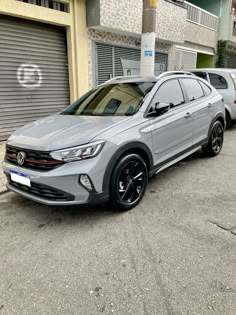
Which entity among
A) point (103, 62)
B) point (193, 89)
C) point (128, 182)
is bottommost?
point (128, 182)

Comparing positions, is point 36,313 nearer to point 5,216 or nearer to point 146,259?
point 146,259

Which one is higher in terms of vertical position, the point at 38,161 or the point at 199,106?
the point at 199,106

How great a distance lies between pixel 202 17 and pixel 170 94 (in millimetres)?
12528

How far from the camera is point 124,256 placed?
8.49 ft

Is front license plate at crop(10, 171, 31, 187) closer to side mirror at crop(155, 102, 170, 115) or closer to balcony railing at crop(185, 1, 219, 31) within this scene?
side mirror at crop(155, 102, 170, 115)

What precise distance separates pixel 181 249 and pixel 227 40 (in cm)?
1683

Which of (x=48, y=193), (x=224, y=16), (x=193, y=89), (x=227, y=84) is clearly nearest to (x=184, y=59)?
(x=224, y=16)

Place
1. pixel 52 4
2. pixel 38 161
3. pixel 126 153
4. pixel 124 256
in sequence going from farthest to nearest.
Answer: pixel 52 4
pixel 126 153
pixel 38 161
pixel 124 256

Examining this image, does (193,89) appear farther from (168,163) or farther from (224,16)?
(224,16)

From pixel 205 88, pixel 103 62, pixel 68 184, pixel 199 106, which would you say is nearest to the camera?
pixel 68 184

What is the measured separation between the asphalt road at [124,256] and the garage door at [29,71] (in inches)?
144

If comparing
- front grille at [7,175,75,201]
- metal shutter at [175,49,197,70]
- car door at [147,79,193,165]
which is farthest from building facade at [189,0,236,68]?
front grille at [7,175,75,201]

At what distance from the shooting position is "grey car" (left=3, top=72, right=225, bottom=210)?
291 centimetres

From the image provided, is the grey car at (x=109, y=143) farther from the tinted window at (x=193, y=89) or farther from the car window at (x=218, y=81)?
the car window at (x=218, y=81)
